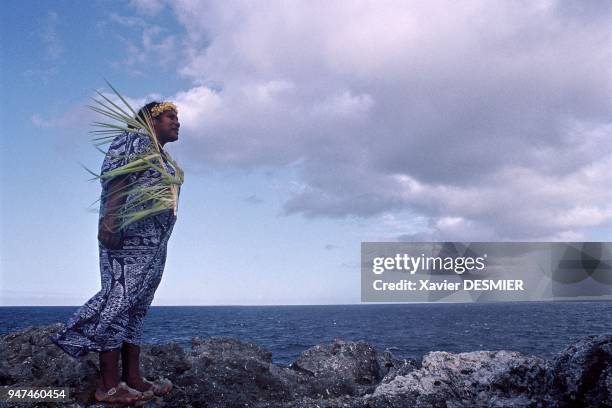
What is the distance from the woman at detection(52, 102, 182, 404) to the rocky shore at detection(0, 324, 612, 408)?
487 mm

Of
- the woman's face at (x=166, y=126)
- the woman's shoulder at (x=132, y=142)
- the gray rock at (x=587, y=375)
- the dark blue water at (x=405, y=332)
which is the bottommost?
the dark blue water at (x=405, y=332)

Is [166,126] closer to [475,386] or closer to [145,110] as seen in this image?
[145,110]

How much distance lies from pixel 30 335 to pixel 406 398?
6077 millimetres

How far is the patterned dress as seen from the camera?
13.2 feet

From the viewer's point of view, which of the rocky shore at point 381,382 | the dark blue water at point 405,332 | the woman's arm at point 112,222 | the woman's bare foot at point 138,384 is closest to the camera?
the rocky shore at point 381,382

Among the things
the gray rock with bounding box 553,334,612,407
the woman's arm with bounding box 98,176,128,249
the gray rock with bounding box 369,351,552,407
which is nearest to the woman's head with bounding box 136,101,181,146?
the woman's arm with bounding box 98,176,128,249

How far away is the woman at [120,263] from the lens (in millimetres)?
3975

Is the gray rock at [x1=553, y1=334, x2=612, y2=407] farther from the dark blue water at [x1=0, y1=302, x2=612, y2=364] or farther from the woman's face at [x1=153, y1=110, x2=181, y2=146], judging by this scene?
the dark blue water at [x1=0, y1=302, x2=612, y2=364]

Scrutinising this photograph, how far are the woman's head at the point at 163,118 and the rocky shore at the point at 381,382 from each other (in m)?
2.30

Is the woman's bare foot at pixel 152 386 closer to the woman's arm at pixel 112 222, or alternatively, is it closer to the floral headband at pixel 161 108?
the woman's arm at pixel 112 222

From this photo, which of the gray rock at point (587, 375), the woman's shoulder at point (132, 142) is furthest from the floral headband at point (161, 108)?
the gray rock at point (587, 375)

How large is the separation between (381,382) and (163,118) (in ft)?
11.2

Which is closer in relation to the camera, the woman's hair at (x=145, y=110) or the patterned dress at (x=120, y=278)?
the patterned dress at (x=120, y=278)

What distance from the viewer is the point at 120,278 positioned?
404 cm
